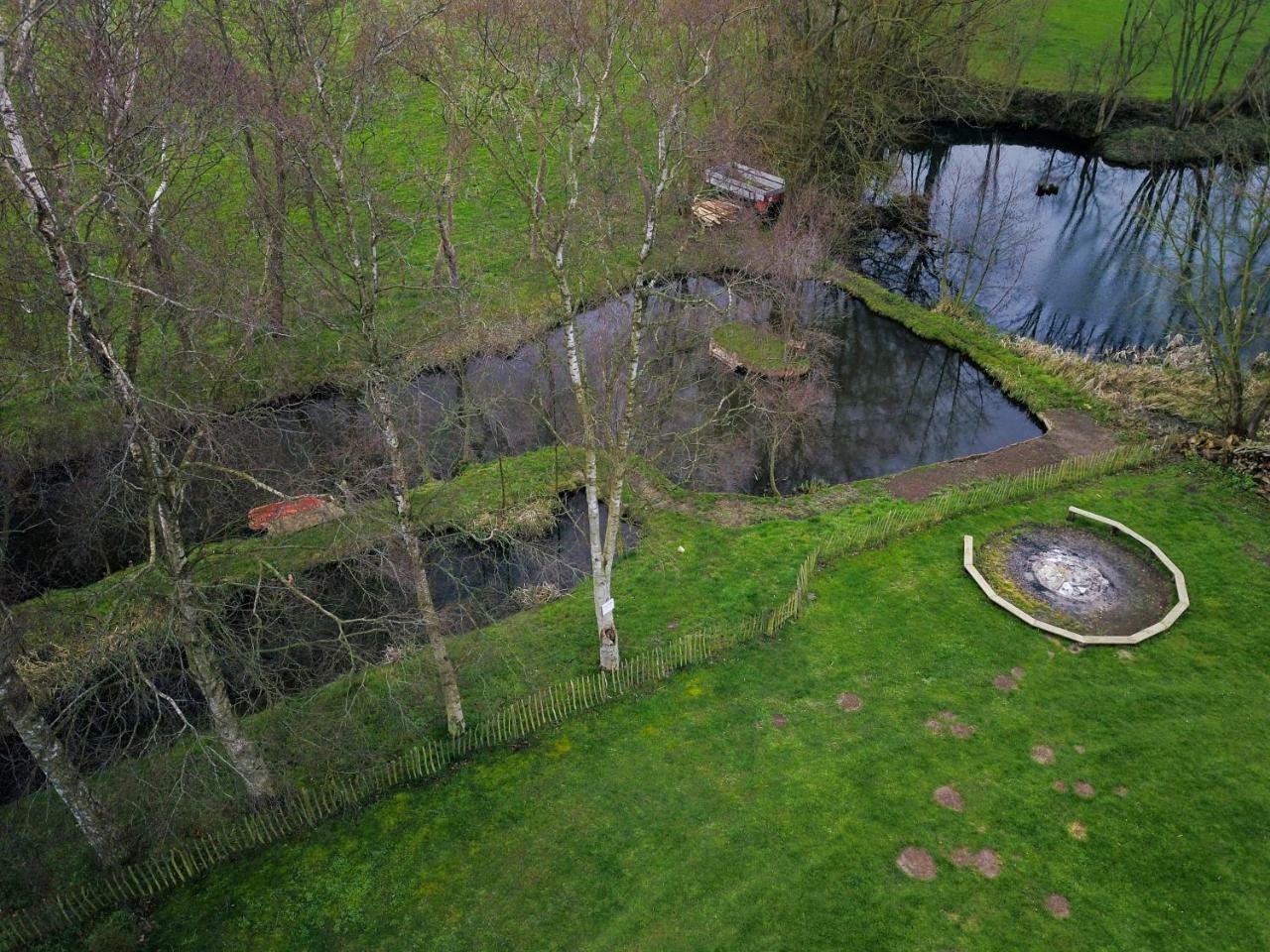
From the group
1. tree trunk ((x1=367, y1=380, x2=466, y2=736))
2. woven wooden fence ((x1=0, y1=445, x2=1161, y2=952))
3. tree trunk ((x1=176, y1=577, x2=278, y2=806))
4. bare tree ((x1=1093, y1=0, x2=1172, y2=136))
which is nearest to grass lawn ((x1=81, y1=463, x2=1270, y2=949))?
woven wooden fence ((x1=0, y1=445, x2=1161, y2=952))

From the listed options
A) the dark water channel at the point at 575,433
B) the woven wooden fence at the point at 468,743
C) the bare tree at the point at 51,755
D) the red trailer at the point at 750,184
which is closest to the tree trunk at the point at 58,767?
the bare tree at the point at 51,755

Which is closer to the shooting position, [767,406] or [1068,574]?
[1068,574]

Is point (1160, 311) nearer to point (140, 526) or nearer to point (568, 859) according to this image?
point (568, 859)

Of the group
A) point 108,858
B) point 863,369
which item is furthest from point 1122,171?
point 108,858

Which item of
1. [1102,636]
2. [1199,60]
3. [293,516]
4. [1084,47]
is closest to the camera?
[1102,636]

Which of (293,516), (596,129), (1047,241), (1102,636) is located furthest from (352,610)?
(1047,241)

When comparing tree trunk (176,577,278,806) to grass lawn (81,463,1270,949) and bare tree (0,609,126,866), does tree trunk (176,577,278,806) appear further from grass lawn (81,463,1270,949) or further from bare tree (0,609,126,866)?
bare tree (0,609,126,866)

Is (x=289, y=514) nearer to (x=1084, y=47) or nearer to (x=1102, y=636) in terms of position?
(x=1102, y=636)

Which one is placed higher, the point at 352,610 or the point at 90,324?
the point at 90,324
